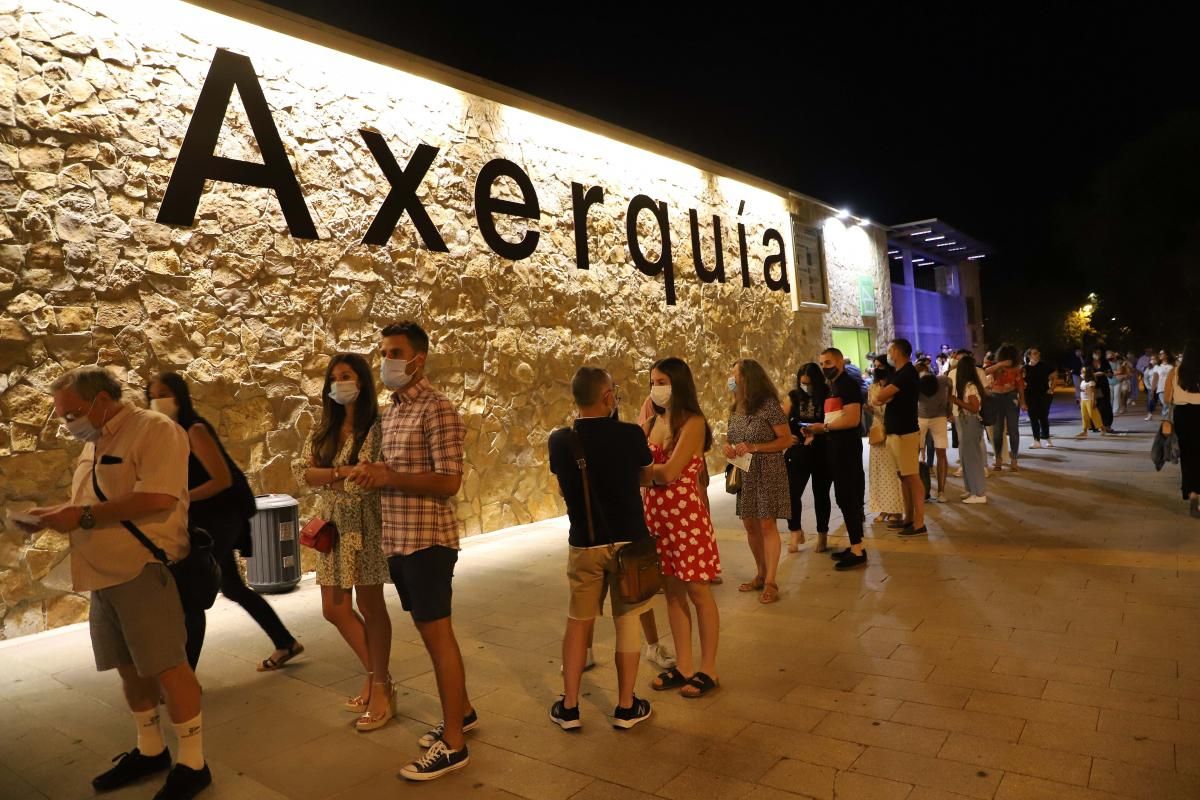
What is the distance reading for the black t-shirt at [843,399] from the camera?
6.02m

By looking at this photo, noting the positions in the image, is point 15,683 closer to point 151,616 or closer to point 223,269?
point 151,616

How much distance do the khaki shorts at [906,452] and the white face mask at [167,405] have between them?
5.69 metres

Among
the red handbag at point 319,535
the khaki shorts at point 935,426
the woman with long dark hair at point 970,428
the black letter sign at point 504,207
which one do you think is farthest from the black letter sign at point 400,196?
the woman with long dark hair at point 970,428

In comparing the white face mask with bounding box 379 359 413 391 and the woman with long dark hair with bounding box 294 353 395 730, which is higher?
the white face mask with bounding box 379 359 413 391

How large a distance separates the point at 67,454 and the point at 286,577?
5.91 ft

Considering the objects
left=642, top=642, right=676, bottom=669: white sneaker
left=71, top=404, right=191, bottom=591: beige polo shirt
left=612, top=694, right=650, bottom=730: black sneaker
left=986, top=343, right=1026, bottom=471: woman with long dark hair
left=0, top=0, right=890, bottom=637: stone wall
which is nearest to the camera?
left=71, top=404, right=191, bottom=591: beige polo shirt

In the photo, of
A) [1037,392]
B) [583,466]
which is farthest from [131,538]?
[1037,392]

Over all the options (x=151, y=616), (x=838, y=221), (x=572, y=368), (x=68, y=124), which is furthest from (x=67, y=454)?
(x=838, y=221)

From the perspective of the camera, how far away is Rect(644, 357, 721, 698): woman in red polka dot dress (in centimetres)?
368

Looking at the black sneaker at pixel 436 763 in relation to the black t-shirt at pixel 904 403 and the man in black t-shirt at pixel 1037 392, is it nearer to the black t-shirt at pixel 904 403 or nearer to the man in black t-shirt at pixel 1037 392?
the black t-shirt at pixel 904 403

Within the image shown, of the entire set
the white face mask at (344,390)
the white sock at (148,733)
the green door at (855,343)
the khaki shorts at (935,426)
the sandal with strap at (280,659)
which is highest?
the green door at (855,343)

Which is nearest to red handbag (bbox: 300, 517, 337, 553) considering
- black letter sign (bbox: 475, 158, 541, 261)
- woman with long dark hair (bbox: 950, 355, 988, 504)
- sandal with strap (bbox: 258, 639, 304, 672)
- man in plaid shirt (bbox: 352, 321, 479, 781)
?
man in plaid shirt (bbox: 352, 321, 479, 781)

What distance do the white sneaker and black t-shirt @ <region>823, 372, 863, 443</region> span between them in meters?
2.64

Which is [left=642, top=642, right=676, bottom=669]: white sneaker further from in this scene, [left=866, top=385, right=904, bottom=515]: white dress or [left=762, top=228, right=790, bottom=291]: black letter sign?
[left=762, top=228, right=790, bottom=291]: black letter sign
